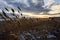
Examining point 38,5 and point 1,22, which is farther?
point 38,5

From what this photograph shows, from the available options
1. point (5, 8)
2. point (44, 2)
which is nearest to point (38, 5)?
point (44, 2)

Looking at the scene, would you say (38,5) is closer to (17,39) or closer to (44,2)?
(44,2)

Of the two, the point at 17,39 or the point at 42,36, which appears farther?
the point at 42,36

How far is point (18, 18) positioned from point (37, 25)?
17.7 inches

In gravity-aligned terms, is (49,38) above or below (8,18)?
below

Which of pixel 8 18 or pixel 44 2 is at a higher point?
pixel 44 2

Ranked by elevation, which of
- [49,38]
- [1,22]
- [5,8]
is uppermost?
[5,8]

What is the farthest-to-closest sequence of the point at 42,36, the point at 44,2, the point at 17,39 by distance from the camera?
the point at 44,2 < the point at 42,36 < the point at 17,39

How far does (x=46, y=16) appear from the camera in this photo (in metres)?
4.32

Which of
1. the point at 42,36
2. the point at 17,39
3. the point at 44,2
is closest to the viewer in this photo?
the point at 17,39

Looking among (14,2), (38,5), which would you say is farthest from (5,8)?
(38,5)

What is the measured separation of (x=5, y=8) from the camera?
407cm

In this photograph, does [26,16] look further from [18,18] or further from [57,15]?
[57,15]

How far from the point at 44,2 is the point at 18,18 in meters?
0.72
